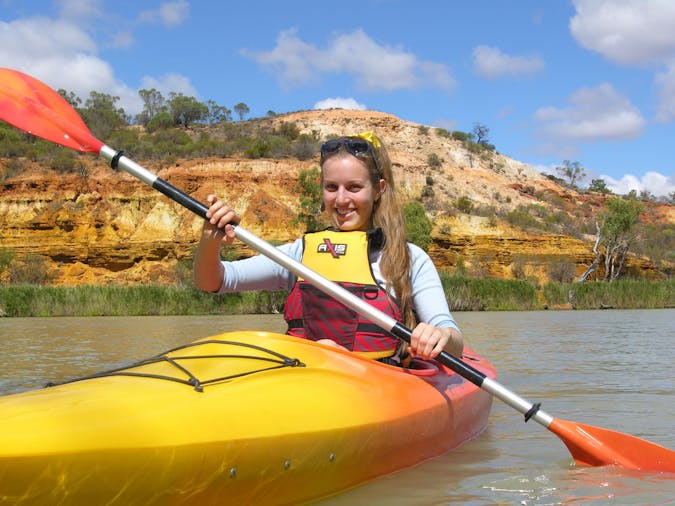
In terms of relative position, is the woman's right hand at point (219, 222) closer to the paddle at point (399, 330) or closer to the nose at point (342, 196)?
the paddle at point (399, 330)

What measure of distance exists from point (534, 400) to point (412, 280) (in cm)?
196

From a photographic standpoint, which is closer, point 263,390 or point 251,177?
point 263,390

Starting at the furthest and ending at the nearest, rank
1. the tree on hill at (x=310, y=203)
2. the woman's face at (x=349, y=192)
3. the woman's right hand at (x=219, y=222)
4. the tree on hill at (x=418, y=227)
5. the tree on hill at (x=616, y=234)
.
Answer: the tree on hill at (x=616, y=234) < the tree on hill at (x=418, y=227) < the tree on hill at (x=310, y=203) < the woman's face at (x=349, y=192) < the woman's right hand at (x=219, y=222)

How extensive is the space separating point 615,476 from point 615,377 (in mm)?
2831

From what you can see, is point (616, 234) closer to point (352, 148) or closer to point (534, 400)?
point (534, 400)

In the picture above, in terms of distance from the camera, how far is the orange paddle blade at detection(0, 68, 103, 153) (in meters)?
3.24

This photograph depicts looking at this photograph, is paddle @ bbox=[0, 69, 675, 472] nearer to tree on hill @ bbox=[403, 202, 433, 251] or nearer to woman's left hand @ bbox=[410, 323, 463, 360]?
woman's left hand @ bbox=[410, 323, 463, 360]

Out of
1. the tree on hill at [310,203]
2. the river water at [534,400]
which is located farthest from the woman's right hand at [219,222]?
the tree on hill at [310,203]

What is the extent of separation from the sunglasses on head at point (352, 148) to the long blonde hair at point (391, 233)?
12mm

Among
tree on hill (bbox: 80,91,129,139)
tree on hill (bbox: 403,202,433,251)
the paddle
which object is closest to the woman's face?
the paddle

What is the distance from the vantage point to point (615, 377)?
5.40m

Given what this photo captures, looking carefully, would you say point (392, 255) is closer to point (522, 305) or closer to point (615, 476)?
point (615, 476)

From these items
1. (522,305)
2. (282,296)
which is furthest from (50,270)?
(522,305)

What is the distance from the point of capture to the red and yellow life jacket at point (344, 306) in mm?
2883
